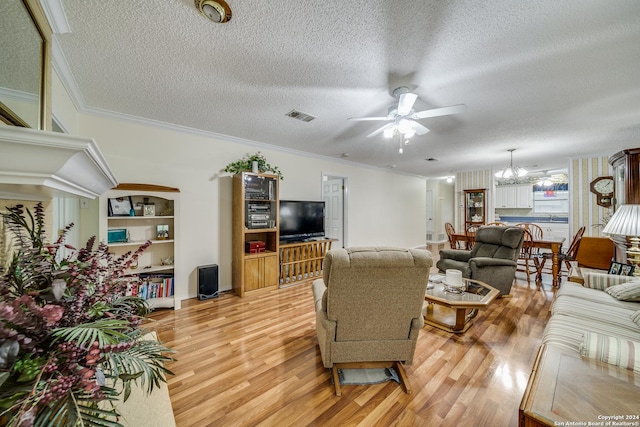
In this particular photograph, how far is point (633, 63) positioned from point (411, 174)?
531 centimetres

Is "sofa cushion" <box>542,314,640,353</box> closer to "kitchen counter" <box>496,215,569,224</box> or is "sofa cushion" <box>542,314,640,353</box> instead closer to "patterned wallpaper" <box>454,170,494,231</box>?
"patterned wallpaper" <box>454,170,494,231</box>

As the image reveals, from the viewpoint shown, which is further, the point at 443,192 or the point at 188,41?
the point at 443,192

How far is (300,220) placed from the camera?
4.36 metres

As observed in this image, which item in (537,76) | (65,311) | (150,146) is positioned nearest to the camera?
(65,311)

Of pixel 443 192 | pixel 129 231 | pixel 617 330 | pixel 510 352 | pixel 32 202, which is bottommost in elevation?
pixel 510 352

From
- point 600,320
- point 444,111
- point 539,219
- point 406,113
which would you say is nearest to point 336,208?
point 406,113

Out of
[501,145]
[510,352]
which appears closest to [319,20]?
[510,352]

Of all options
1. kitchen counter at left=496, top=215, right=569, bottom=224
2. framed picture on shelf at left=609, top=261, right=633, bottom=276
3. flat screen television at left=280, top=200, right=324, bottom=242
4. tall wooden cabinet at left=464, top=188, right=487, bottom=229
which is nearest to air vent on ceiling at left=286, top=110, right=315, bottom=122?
flat screen television at left=280, top=200, right=324, bottom=242

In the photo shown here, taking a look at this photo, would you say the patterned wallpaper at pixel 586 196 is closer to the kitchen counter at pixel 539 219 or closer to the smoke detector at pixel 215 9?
the kitchen counter at pixel 539 219

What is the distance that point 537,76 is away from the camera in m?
2.09

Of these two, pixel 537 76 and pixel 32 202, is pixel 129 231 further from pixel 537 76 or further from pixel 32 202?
pixel 537 76

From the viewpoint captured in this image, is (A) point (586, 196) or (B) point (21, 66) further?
(A) point (586, 196)

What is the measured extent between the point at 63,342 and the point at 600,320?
2.85 metres

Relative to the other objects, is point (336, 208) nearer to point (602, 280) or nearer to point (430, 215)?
point (602, 280)
